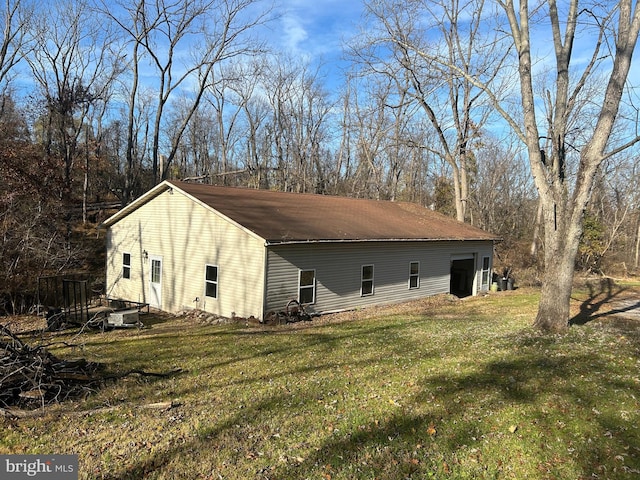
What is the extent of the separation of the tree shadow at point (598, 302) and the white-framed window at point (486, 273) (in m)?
4.57

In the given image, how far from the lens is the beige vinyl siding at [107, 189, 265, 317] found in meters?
13.0

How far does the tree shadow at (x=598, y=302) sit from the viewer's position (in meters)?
12.2

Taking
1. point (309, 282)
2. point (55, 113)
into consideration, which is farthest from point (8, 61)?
point (309, 282)

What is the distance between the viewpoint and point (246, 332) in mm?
10977

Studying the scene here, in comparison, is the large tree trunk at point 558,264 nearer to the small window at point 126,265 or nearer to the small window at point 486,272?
the small window at point 486,272

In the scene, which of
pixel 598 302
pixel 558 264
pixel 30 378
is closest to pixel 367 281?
pixel 558 264

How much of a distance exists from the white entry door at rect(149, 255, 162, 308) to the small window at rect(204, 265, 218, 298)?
2.99 m

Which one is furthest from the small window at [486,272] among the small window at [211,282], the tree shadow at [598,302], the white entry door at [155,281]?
the white entry door at [155,281]

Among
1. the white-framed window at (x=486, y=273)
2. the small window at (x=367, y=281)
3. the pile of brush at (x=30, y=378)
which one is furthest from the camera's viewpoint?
the white-framed window at (x=486, y=273)

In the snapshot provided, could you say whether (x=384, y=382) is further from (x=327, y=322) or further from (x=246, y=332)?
(x=327, y=322)

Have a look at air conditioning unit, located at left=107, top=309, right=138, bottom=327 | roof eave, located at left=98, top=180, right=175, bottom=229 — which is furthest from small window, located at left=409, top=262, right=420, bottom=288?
air conditioning unit, located at left=107, top=309, right=138, bottom=327

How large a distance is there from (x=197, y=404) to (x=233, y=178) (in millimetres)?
43565

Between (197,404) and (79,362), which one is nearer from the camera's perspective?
(197,404)

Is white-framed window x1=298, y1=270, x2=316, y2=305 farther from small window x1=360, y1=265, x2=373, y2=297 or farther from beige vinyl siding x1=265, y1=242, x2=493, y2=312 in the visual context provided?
small window x1=360, y1=265, x2=373, y2=297
